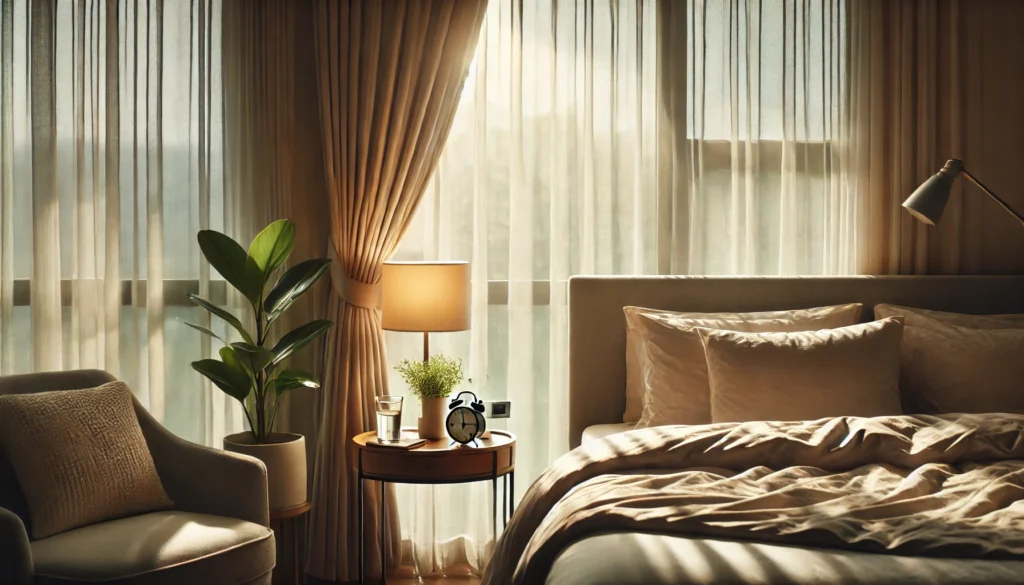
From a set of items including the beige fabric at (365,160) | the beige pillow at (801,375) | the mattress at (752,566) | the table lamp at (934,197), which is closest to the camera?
the mattress at (752,566)

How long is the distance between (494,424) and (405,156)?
1.16 meters

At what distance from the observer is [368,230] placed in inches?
145

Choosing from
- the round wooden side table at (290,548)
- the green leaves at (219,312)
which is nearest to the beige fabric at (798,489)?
the green leaves at (219,312)

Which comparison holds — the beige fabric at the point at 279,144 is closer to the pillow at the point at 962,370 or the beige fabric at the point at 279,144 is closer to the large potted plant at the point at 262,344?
the large potted plant at the point at 262,344

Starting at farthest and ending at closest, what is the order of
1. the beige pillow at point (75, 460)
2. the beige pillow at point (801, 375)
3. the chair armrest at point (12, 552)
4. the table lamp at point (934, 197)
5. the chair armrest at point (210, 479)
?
the table lamp at point (934, 197)
the beige pillow at point (801, 375)
the chair armrest at point (210, 479)
the beige pillow at point (75, 460)
the chair armrest at point (12, 552)

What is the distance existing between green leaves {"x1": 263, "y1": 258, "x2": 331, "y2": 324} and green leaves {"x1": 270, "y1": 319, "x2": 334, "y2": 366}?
0.10m

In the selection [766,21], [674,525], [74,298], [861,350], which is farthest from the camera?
[766,21]

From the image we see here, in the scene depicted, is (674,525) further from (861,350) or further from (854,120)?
(854,120)

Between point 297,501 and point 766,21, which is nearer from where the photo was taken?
point 297,501

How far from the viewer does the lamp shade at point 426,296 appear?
3322mm

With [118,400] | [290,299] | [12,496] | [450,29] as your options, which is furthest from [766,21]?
[12,496]

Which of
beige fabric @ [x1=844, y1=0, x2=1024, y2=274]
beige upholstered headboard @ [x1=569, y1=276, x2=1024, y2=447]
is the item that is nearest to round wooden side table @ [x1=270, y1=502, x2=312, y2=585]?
beige upholstered headboard @ [x1=569, y1=276, x2=1024, y2=447]

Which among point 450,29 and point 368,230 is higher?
point 450,29

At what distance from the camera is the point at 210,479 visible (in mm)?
2982
